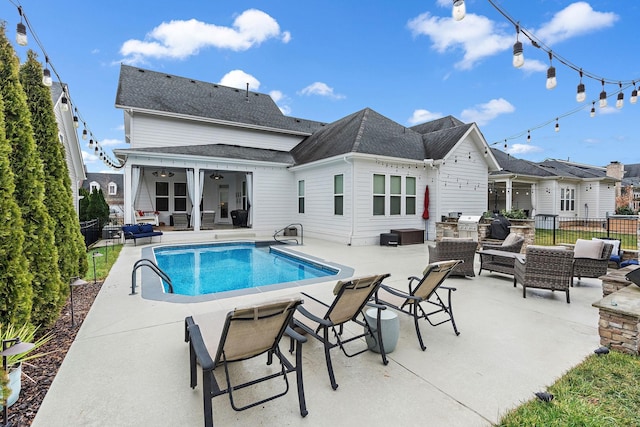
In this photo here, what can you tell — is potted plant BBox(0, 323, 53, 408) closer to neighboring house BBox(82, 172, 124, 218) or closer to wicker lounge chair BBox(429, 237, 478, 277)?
wicker lounge chair BBox(429, 237, 478, 277)

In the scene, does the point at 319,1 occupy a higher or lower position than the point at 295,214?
higher

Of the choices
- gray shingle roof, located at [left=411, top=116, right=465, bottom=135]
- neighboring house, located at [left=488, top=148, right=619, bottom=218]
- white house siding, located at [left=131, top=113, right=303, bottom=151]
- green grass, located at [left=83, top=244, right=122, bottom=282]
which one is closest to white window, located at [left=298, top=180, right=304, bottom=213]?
white house siding, located at [left=131, top=113, right=303, bottom=151]

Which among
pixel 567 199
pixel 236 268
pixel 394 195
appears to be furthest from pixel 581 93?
pixel 567 199

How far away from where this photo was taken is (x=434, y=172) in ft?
42.5

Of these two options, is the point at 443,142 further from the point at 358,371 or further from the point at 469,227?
the point at 358,371

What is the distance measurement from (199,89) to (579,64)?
16.8m

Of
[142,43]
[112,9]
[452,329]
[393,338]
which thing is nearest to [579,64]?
[452,329]

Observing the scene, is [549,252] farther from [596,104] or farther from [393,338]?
[596,104]

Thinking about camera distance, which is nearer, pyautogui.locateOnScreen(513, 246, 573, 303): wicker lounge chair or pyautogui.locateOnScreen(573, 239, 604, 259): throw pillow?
pyautogui.locateOnScreen(513, 246, 573, 303): wicker lounge chair

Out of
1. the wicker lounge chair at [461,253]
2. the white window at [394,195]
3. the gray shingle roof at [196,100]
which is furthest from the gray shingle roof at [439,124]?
the wicker lounge chair at [461,253]

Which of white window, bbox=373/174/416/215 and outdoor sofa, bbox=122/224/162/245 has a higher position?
white window, bbox=373/174/416/215

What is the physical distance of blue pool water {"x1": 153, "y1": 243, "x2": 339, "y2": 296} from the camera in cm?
695

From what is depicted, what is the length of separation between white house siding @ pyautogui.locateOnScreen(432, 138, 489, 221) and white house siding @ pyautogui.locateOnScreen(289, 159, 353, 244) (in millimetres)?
4336

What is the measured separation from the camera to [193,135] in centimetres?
1500
